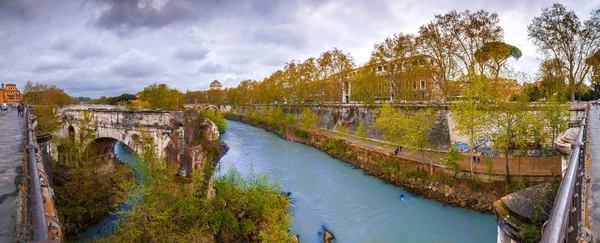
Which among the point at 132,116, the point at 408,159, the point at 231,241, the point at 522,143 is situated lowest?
the point at 231,241

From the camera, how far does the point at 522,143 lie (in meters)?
15.0

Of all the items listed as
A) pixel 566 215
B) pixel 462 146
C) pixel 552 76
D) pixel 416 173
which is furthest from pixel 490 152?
pixel 566 215

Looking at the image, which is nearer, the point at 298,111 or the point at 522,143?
the point at 522,143

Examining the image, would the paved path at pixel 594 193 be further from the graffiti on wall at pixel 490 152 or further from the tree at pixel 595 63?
the tree at pixel 595 63

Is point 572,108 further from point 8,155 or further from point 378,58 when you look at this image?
point 8,155

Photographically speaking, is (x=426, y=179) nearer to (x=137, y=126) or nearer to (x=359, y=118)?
(x=137, y=126)

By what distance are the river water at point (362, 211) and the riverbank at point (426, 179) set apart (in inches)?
22.0

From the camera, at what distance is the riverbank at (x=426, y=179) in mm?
15398

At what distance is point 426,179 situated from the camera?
17.9 m

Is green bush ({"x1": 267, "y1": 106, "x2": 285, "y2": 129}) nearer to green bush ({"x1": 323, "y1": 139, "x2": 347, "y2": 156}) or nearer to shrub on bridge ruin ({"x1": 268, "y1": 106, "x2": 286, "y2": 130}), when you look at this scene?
shrub on bridge ruin ({"x1": 268, "y1": 106, "x2": 286, "y2": 130})

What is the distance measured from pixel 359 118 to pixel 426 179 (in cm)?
1679

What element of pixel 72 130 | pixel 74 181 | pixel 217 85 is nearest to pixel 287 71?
pixel 72 130

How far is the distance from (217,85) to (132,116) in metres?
147

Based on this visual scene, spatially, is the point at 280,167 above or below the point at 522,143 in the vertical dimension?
below
